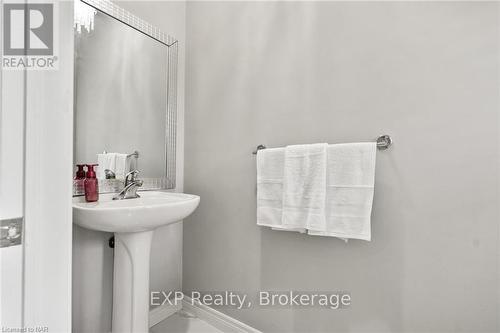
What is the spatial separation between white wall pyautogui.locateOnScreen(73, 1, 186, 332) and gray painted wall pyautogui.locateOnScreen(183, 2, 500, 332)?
0.19 meters

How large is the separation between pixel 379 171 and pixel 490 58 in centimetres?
53

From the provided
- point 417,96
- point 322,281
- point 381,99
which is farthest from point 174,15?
point 322,281

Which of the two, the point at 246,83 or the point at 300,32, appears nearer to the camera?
the point at 300,32

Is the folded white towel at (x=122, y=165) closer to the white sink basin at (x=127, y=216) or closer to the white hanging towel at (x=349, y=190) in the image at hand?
the white sink basin at (x=127, y=216)

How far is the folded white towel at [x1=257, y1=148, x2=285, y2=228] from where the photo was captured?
52.9 inches

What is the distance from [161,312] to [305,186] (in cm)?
124

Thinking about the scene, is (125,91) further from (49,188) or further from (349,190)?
(349,190)

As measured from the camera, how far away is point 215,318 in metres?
1.67

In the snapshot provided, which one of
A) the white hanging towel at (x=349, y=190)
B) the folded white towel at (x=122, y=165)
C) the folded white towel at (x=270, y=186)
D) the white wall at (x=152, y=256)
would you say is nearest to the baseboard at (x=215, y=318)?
the white wall at (x=152, y=256)

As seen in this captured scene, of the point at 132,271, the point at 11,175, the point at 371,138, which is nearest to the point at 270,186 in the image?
the point at 371,138

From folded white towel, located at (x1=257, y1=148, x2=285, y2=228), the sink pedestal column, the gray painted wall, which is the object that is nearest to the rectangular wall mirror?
the gray painted wall

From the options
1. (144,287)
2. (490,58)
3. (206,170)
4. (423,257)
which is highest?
(490,58)

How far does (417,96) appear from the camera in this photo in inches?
42.3

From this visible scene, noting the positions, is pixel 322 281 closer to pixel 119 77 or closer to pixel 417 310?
pixel 417 310
